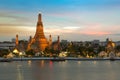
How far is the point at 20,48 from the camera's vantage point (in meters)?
109

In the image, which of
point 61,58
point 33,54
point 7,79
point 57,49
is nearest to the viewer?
point 7,79

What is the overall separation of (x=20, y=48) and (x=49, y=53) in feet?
49.9

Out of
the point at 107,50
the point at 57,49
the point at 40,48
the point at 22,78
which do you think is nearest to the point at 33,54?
the point at 40,48

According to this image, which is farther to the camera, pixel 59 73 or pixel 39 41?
pixel 39 41

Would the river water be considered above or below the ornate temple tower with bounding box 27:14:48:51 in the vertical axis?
below

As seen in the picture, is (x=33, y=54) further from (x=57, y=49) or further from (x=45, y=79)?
(x=45, y=79)

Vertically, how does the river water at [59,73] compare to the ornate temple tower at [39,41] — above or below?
below

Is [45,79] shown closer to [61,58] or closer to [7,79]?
[7,79]

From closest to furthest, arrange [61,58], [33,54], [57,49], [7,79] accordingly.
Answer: [7,79]
[61,58]
[33,54]
[57,49]

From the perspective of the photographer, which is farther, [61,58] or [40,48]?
[40,48]

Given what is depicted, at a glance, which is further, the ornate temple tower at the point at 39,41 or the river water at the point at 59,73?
the ornate temple tower at the point at 39,41

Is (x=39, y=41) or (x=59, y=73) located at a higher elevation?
(x=39, y=41)

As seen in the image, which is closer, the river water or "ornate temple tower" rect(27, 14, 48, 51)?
the river water

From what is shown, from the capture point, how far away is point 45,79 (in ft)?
121
